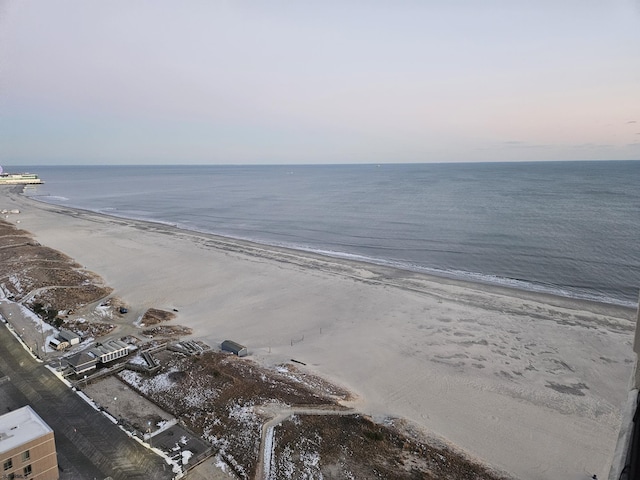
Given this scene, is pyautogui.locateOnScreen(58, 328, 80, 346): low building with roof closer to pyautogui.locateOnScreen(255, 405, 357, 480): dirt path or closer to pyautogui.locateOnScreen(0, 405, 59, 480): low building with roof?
pyautogui.locateOnScreen(0, 405, 59, 480): low building with roof

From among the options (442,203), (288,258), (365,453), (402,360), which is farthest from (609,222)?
(365,453)

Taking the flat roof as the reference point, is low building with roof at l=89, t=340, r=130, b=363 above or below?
below

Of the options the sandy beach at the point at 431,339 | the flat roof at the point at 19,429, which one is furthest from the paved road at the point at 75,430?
the sandy beach at the point at 431,339

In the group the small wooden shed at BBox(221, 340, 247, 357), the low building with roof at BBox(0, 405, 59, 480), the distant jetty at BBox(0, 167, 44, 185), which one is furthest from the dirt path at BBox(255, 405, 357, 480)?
the distant jetty at BBox(0, 167, 44, 185)

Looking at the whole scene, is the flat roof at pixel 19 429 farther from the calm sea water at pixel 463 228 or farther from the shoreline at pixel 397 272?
the calm sea water at pixel 463 228

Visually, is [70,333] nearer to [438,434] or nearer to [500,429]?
[438,434]
